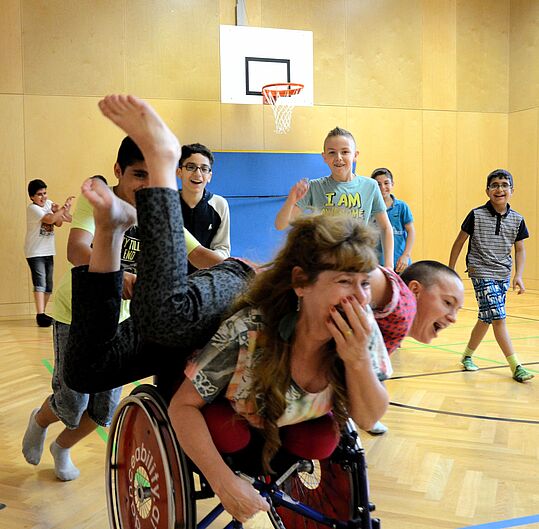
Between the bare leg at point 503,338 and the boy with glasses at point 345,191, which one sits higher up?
the boy with glasses at point 345,191

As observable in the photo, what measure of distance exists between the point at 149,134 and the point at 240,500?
2.62 feet

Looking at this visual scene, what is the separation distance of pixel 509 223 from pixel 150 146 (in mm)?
3676

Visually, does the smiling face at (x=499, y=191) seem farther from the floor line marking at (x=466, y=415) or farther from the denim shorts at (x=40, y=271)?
the denim shorts at (x=40, y=271)

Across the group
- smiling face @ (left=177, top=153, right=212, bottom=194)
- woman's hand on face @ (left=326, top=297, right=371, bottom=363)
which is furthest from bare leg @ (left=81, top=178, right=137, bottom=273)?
smiling face @ (left=177, top=153, right=212, bottom=194)

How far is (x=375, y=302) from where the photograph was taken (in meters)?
1.60

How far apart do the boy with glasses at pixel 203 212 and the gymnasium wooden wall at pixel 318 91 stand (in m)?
4.57

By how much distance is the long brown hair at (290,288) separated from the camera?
1383mm

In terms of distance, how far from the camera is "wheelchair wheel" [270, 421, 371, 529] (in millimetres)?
1566

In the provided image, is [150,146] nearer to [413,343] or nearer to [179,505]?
[179,505]

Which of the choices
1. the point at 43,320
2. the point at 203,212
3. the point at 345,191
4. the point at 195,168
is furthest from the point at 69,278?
the point at 43,320

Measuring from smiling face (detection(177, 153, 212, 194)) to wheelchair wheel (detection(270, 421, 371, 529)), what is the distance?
68.4 inches

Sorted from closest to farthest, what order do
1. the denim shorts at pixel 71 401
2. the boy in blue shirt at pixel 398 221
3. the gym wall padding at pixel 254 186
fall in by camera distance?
the denim shorts at pixel 71 401, the boy in blue shirt at pixel 398 221, the gym wall padding at pixel 254 186

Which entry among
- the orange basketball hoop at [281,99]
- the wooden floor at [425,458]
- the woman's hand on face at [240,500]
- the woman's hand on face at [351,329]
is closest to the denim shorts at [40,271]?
the wooden floor at [425,458]

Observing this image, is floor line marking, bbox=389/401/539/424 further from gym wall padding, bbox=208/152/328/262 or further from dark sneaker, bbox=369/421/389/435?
gym wall padding, bbox=208/152/328/262
